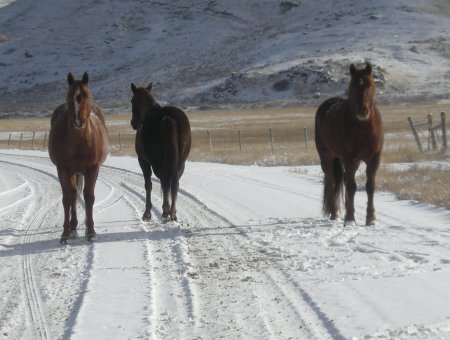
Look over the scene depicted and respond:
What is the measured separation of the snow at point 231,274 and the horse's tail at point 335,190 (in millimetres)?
282

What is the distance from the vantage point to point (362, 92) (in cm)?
985

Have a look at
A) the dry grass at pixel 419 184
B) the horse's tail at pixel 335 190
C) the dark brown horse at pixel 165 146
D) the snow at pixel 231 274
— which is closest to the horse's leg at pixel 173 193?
the dark brown horse at pixel 165 146

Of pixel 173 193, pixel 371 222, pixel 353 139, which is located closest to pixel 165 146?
pixel 173 193

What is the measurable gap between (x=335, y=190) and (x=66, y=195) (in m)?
3.93

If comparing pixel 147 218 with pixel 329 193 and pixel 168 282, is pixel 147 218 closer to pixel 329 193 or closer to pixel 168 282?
pixel 329 193

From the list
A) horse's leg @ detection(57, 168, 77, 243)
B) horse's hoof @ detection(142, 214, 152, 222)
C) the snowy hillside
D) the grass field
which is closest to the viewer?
horse's leg @ detection(57, 168, 77, 243)

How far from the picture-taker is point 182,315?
6164mm

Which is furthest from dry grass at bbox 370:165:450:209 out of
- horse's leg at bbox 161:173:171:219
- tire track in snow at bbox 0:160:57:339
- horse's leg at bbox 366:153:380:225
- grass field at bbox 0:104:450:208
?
tire track in snow at bbox 0:160:57:339

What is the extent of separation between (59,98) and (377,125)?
357ft

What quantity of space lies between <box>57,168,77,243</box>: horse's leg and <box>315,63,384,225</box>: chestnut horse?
12.1 ft

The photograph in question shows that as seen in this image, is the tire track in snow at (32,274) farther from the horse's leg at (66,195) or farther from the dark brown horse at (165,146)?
the dark brown horse at (165,146)

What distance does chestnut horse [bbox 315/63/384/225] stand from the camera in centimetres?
994

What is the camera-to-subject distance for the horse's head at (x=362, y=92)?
9.83 metres

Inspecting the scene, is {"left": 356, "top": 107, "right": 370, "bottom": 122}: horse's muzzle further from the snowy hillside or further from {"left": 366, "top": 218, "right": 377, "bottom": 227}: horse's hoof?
the snowy hillside
